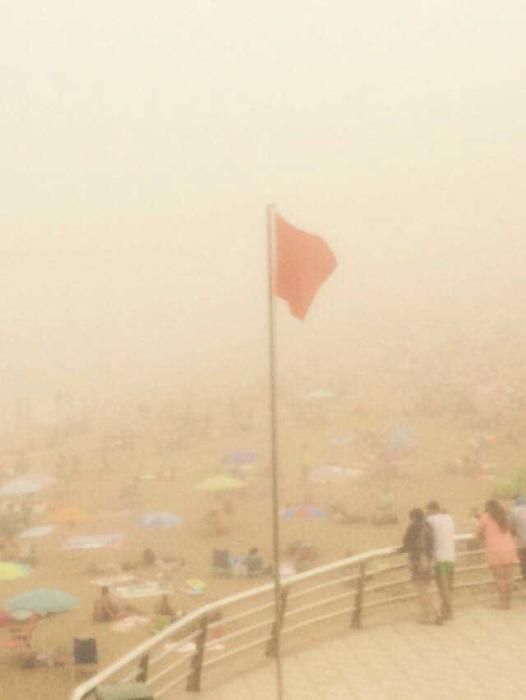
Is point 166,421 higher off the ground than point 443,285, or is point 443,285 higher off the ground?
point 443,285

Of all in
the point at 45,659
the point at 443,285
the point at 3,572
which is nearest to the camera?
the point at 45,659

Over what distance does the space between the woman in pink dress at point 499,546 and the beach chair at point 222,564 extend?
11762 mm

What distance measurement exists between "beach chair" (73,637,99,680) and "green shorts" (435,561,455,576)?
768 centimetres

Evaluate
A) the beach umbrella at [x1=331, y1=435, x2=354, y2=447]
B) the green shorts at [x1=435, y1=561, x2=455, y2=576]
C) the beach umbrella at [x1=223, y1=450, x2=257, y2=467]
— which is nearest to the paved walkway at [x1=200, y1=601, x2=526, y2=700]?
the green shorts at [x1=435, y1=561, x2=455, y2=576]

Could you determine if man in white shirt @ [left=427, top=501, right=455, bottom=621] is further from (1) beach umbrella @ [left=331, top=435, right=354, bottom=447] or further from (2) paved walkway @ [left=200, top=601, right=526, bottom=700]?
(1) beach umbrella @ [left=331, top=435, right=354, bottom=447]

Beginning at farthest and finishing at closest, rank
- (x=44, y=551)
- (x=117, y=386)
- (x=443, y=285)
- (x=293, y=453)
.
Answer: (x=443, y=285) → (x=117, y=386) → (x=293, y=453) → (x=44, y=551)

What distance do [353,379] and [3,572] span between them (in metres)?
25.7

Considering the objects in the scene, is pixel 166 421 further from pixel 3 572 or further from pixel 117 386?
pixel 3 572

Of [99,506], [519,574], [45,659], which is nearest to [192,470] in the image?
[99,506]

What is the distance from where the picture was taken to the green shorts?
7.34 metres

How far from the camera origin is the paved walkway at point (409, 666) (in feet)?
20.4

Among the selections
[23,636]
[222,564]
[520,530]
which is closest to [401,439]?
[222,564]

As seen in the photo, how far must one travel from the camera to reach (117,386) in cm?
4241

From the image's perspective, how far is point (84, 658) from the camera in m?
14.2
